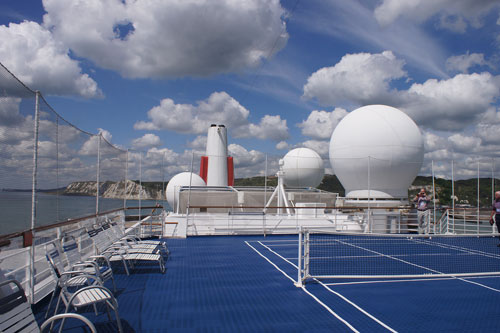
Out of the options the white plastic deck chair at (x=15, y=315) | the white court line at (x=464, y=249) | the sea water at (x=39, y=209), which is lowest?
the white court line at (x=464, y=249)

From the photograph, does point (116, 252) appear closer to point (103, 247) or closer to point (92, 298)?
point (103, 247)

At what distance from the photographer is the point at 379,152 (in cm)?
1508

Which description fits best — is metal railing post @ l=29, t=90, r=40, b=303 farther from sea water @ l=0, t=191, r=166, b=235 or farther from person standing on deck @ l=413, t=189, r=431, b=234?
person standing on deck @ l=413, t=189, r=431, b=234

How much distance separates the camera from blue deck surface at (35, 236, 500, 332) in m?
4.14

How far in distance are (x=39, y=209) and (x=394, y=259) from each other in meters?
7.05

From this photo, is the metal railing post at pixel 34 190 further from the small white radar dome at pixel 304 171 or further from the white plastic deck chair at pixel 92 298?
the small white radar dome at pixel 304 171

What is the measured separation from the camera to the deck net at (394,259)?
6395 millimetres

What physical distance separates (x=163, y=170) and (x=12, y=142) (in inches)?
399

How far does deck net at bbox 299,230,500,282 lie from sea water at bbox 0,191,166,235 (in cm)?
355

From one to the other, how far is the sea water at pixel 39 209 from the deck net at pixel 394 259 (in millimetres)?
3545

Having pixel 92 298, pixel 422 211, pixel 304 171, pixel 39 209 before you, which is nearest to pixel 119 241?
pixel 39 209

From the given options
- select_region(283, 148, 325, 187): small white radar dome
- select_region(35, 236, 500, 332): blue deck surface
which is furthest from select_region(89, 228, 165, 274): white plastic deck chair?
select_region(283, 148, 325, 187): small white radar dome

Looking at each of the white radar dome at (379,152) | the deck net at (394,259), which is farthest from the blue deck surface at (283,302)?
the white radar dome at (379,152)

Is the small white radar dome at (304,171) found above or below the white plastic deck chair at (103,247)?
above
